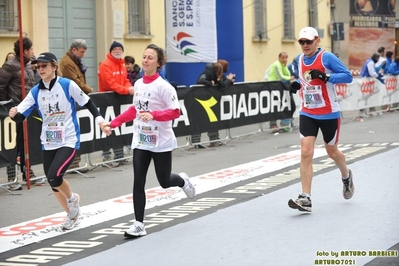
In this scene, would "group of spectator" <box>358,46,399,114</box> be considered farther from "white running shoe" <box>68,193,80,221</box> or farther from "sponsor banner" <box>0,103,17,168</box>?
"white running shoe" <box>68,193,80,221</box>

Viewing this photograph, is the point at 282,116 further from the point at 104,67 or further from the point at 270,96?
the point at 104,67

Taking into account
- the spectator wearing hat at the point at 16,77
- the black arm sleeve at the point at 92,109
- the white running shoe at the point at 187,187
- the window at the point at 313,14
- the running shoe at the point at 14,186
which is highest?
the window at the point at 313,14

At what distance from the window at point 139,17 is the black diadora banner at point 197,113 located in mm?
6573

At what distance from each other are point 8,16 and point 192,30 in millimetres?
4638

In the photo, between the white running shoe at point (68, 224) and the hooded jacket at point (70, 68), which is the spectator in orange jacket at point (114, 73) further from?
the white running shoe at point (68, 224)

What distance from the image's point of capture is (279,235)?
28.4 feet

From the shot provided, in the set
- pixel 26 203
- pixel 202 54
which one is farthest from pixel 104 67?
pixel 202 54

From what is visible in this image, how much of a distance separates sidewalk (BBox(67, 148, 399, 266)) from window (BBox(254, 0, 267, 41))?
20.9 metres

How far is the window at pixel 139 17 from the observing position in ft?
83.9

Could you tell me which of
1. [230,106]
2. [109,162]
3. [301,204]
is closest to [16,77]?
[109,162]

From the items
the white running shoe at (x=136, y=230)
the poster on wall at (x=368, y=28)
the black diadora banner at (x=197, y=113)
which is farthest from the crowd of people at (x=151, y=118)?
the poster on wall at (x=368, y=28)

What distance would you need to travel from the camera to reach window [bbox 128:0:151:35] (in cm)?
2558

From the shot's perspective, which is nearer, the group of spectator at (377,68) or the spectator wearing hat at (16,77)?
the spectator wearing hat at (16,77)

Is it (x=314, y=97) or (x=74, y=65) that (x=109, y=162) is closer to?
(x=74, y=65)
